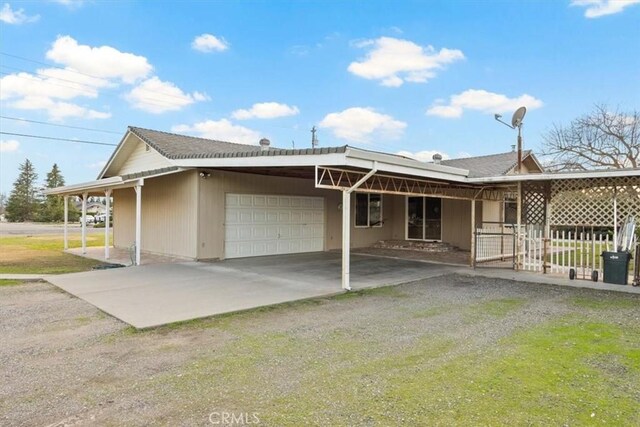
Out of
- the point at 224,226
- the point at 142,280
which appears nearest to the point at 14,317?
the point at 142,280

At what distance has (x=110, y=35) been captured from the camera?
64.0 ft

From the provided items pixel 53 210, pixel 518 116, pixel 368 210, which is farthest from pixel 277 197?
pixel 53 210

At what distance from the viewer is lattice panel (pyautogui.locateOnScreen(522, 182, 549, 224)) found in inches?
396

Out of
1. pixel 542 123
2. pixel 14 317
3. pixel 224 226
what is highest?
pixel 542 123

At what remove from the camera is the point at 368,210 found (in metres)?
16.0

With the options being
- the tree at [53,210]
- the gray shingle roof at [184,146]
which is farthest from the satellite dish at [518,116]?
the tree at [53,210]

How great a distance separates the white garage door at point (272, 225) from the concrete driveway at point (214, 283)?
2.24 feet

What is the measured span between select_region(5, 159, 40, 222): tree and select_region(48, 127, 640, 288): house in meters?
40.7

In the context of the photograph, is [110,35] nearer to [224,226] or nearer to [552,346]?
[224,226]

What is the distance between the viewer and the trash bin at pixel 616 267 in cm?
827

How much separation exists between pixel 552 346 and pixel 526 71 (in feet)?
52.1

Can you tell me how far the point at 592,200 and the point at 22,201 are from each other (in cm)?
5666

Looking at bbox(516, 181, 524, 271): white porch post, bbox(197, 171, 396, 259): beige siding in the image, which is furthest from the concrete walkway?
bbox(516, 181, 524, 271): white porch post

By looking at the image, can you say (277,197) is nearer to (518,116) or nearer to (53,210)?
(518,116)
